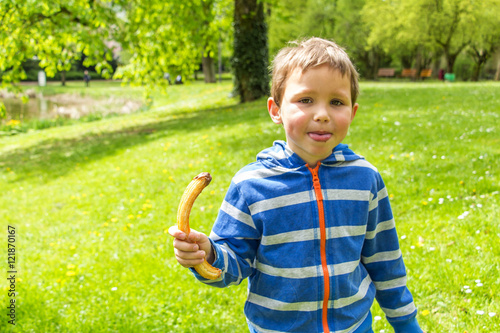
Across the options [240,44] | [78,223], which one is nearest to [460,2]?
[240,44]

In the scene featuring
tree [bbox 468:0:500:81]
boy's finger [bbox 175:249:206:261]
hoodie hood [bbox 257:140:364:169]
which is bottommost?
boy's finger [bbox 175:249:206:261]

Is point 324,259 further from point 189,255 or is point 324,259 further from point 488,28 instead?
point 488,28

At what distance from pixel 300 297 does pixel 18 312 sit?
3177mm

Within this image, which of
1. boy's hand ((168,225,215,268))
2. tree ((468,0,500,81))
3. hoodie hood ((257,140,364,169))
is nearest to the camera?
boy's hand ((168,225,215,268))

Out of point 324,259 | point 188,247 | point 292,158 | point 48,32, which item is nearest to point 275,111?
point 292,158

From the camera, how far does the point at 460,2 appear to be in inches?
783

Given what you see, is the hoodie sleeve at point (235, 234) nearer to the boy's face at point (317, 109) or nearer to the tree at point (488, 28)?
the boy's face at point (317, 109)

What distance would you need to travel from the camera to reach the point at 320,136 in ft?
5.61

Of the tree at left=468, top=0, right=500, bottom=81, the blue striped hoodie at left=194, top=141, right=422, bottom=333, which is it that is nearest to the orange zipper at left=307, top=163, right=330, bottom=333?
Answer: the blue striped hoodie at left=194, top=141, right=422, bottom=333

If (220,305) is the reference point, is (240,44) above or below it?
above

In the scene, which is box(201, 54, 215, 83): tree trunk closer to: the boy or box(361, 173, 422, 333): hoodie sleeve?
the boy

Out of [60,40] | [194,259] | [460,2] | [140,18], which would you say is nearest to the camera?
[194,259]

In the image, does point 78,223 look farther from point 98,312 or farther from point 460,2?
point 460,2

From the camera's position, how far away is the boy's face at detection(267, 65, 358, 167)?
1701mm
